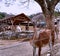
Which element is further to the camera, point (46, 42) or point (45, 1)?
point (45, 1)

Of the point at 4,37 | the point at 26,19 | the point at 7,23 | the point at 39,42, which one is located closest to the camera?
the point at 39,42

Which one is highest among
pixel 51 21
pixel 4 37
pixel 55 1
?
pixel 55 1

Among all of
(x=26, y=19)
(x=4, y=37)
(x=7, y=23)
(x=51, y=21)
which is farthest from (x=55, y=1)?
(x=7, y=23)

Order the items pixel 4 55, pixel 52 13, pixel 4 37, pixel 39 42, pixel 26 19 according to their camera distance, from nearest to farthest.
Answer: pixel 39 42, pixel 4 55, pixel 52 13, pixel 4 37, pixel 26 19

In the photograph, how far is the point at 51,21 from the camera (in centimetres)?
1176

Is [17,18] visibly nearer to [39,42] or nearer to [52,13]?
[52,13]

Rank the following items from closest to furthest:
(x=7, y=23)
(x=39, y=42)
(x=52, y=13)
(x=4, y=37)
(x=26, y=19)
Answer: (x=39, y=42) → (x=52, y=13) → (x=4, y=37) → (x=26, y=19) → (x=7, y=23)

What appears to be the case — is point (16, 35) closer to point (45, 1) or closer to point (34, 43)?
point (45, 1)

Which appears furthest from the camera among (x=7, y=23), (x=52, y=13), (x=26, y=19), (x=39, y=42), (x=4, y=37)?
(x=7, y=23)

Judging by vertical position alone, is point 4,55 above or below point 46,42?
below

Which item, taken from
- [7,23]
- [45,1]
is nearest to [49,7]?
[45,1]

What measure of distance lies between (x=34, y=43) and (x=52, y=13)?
406cm

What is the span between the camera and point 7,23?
3122 cm

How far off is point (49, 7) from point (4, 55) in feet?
10.3
